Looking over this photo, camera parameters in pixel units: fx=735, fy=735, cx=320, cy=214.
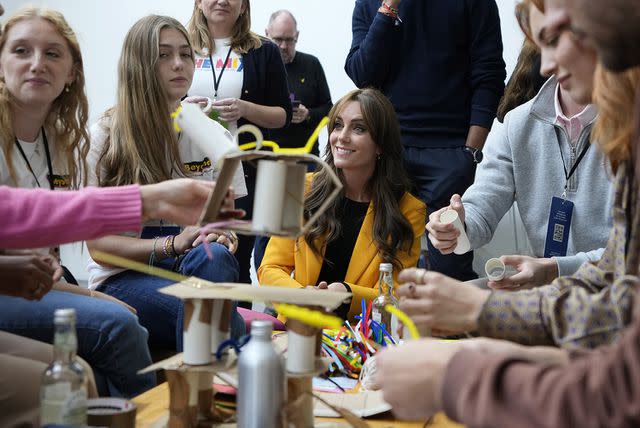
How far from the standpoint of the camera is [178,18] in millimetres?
5445

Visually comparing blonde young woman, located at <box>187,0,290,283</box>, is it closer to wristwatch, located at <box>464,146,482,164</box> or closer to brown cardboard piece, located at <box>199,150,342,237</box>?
wristwatch, located at <box>464,146,482,164</box>

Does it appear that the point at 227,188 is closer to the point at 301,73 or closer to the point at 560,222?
the point at 560,222

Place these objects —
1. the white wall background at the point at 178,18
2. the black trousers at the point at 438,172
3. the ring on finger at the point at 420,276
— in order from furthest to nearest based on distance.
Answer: the white wall background at the point at 178,18, the black trousers at the point at 438,172, the ring on finger at the point at 420,276

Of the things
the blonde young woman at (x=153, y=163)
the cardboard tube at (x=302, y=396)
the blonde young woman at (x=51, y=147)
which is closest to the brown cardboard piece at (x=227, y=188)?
the cardboard tube at (x=302, y=396)

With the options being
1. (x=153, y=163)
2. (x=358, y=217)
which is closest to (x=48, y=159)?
(x=153, y=163)

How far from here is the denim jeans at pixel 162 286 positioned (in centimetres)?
233

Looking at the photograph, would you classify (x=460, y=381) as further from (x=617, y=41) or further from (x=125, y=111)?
(x=125, y=111)

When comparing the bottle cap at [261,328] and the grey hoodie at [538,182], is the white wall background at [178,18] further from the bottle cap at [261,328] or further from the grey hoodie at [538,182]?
the bottle cap at [261,328]

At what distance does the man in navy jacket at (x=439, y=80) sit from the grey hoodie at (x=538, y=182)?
1.61ft

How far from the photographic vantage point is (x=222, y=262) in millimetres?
2336

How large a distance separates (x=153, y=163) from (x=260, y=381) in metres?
1.40

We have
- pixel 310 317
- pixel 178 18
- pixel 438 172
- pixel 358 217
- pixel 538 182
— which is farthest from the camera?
pixel 178 18

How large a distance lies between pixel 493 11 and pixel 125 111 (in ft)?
5.25

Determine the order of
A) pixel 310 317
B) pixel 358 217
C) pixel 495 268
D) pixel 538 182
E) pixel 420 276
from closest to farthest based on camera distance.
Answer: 1. pixel 310 317
2. pixel 420 276
3. pixel 495 268
4. pixel 538 182
5. pixel 358 217
